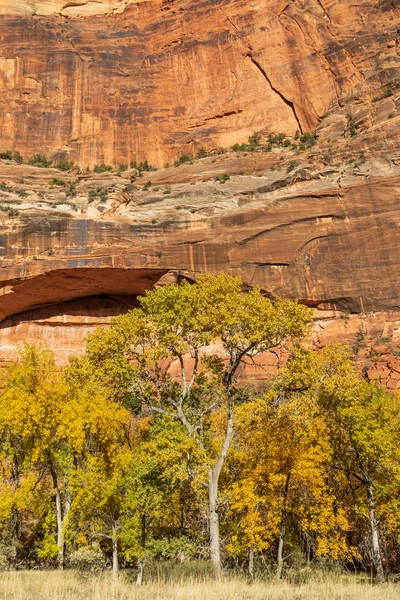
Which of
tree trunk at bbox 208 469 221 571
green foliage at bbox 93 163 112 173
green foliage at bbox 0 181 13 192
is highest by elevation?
green foliage at bbox 93 163 112 173

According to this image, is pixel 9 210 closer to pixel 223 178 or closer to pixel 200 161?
pixel 223 178

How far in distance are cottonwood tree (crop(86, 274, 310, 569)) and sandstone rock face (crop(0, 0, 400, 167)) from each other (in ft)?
140

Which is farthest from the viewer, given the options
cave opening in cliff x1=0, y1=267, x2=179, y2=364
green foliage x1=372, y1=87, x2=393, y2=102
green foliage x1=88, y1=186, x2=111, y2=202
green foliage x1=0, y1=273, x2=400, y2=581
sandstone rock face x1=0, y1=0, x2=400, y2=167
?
sandstone rock face x1=0, y1=0, x2=400, y2=167

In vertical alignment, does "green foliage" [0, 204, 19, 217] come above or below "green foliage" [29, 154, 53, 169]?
below

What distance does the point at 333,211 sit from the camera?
34406 millimetres

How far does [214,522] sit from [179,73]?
57777mm

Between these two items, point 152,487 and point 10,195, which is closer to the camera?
point 152,487

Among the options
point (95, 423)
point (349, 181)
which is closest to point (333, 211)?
point (349, 181)

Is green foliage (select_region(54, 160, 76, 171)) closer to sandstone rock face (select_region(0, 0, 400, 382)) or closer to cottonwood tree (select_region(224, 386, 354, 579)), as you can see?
sandstone rock face (select_region(0, 0, 400, 382))

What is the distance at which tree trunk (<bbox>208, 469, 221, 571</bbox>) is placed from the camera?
11.8 m

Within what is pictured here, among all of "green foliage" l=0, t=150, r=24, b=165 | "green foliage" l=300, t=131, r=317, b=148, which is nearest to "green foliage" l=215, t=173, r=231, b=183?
"green foliage" l=300, t=131, r=317, b=148

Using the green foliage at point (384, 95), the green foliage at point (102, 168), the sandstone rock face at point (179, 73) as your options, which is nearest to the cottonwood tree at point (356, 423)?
the green foliage at point (384, 95)

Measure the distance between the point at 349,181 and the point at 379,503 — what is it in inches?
987

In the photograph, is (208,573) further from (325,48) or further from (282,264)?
(325,48)
